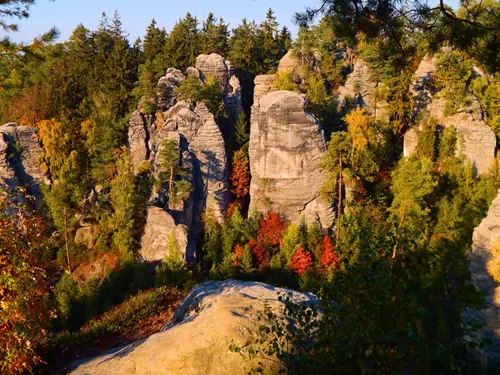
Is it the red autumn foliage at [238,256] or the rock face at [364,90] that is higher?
the rock face at [364,90]

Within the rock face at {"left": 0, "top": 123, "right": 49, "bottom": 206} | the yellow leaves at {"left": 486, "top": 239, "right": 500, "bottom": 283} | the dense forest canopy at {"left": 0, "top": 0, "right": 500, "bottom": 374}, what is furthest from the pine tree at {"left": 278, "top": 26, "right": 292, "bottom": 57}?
the yellow leaves at {"left": 486, "top": 239, "right": 500, "bottom": 283}

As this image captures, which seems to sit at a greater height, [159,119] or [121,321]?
[159,119]

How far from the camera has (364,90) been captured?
112 ft

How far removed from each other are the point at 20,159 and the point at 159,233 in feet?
47.5

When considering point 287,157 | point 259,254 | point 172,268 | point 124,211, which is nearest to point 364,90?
point 287,157

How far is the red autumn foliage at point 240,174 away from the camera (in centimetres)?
3022

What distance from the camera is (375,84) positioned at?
3416 centimetres

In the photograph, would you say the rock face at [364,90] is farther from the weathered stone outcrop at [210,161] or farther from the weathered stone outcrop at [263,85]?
the weathered stone outcrop at [210,161]

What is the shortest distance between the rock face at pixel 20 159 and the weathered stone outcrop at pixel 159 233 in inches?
466

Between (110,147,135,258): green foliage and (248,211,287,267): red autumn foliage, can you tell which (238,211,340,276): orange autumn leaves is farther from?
(110,147,135,258): green foliage

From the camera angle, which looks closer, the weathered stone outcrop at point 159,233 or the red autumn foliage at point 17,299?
the red autumn foliage at point 17,299

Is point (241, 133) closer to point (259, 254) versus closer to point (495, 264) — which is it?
point (259, 254)

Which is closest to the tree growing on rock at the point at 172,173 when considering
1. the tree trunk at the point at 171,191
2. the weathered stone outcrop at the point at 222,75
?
the tree trunk at the point at 171,191

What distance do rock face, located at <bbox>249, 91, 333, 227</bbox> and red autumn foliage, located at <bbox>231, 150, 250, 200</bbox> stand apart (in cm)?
136
